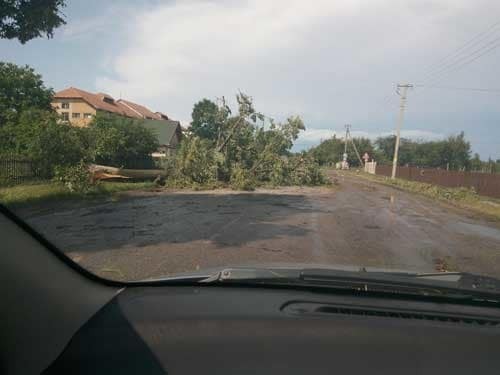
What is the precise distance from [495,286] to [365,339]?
1.03m

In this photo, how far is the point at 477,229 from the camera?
12961mm

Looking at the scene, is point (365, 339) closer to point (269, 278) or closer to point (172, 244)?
point (269, 278)

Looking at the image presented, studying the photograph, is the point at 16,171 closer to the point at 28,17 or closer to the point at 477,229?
the point at 28,17

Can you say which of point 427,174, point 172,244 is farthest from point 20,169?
point 427,174

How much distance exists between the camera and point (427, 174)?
42.6 m

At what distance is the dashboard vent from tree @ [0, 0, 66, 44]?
14.5 meters

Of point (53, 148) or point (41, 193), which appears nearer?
point (41, 193)

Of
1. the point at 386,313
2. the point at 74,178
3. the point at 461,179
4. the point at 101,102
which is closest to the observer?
the point at 386,313

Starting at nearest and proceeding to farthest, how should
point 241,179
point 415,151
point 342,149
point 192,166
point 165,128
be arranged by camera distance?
point 241,179 < point 192,166 < point 165,128 < point 415,151 < point 342,149

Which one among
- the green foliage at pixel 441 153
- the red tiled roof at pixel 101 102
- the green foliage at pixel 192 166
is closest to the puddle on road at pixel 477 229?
the green foliage at pixel 192 166

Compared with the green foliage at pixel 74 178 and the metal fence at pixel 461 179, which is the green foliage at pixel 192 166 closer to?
the green foliage at pixel 74 178

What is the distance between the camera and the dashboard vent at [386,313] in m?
2.16

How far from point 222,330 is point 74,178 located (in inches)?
699

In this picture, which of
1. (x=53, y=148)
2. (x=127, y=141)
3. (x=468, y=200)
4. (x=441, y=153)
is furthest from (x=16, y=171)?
(x=441, y=153)
